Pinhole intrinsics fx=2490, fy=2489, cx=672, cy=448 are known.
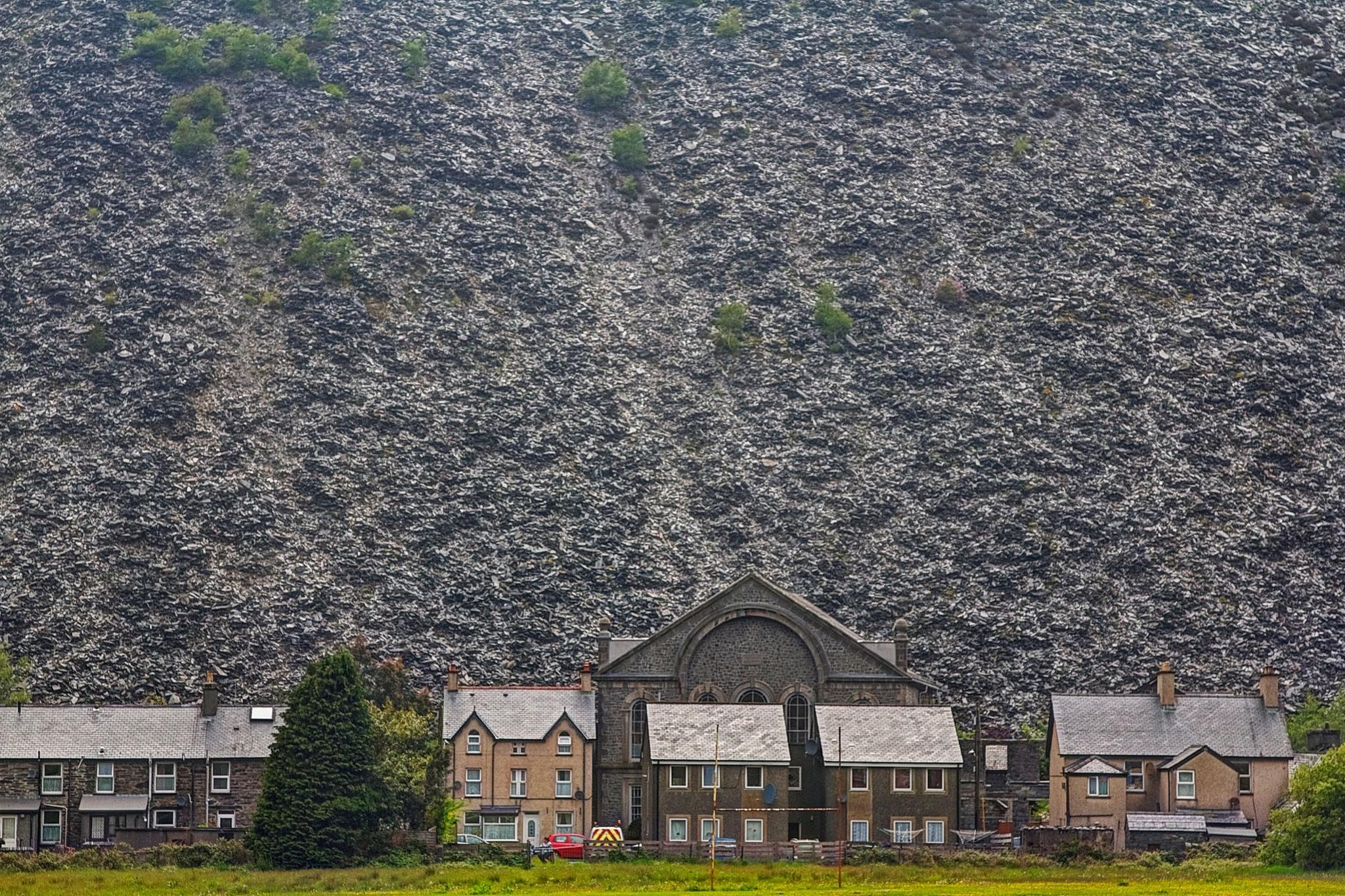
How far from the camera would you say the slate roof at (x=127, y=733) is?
90.8 metres

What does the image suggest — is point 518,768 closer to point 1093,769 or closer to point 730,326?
point 1093,769

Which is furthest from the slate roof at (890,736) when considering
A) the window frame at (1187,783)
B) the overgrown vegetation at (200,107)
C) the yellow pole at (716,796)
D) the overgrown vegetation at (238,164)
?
the overgrown vegetation at (200,107)

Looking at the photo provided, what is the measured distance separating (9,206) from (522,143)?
1191 inches

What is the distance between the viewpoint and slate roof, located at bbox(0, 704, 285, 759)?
9081cm

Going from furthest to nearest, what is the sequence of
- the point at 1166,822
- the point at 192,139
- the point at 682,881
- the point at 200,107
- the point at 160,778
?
the point at 200,107
the point at 192,139
the point at 160,778
the point at 1166,822
the point at 682,881

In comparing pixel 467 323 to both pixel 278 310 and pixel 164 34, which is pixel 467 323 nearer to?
pixel 278 310

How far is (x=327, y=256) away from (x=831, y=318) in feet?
89.8

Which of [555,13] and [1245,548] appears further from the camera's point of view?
[555,13]

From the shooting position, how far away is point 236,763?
9188cm

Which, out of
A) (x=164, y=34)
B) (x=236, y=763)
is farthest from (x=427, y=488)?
(x=164, y=34)

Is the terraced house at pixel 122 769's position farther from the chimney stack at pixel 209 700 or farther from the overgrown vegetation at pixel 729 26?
the overgrown vegetation at pixel 729 26

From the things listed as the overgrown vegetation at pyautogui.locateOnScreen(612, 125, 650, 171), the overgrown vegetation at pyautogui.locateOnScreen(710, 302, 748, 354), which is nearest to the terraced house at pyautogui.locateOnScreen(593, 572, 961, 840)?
the overgrown vegetation at pyautogui.locateOnScreen(710, 302, 748, 354)

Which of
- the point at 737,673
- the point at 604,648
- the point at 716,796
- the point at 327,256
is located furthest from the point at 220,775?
the point at 327,256

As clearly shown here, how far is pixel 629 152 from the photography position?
148875mm
